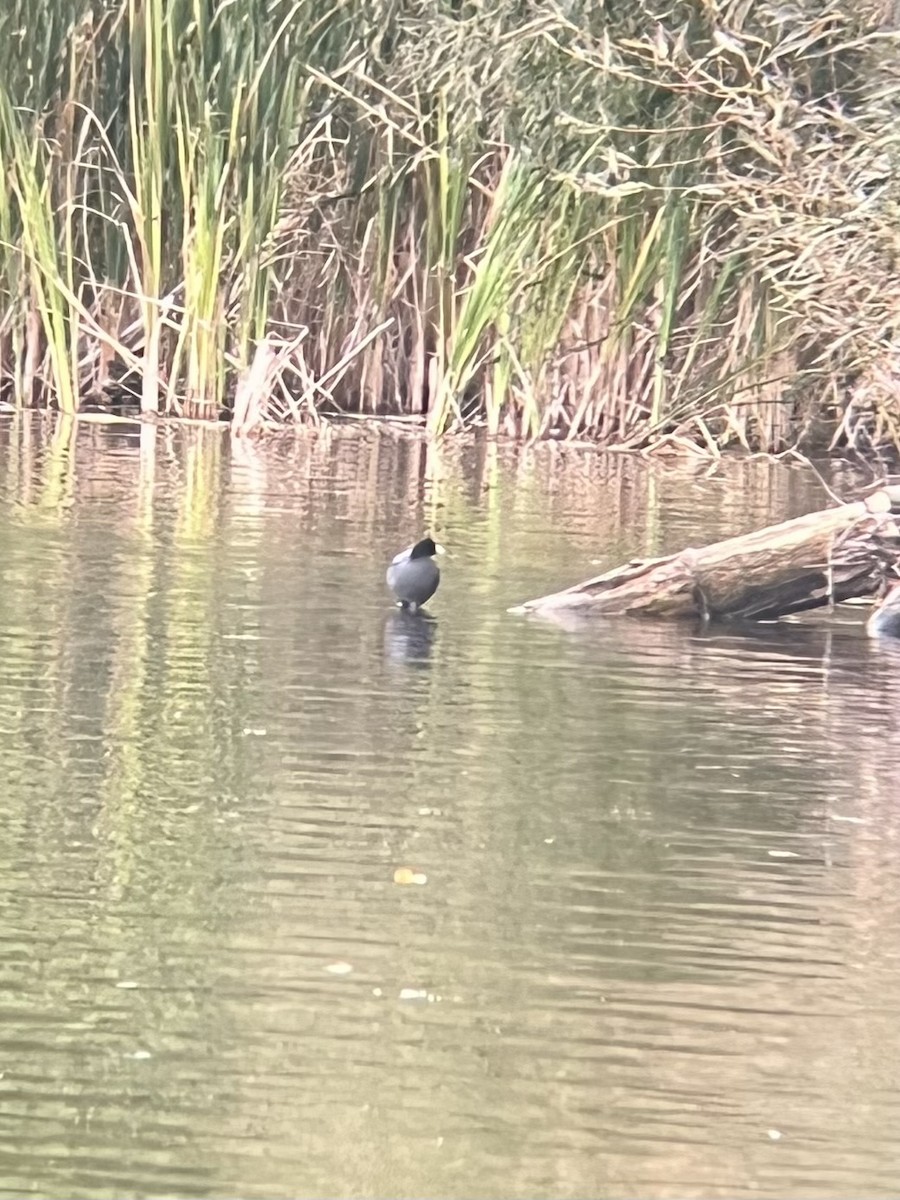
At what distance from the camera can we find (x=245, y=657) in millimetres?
8641

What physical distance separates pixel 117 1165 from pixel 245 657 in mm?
4692

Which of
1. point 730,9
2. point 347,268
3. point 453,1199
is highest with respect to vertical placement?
point 730,9

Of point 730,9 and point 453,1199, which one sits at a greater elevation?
point 730,9

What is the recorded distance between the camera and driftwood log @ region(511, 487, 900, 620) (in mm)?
10023

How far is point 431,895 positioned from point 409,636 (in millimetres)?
3776

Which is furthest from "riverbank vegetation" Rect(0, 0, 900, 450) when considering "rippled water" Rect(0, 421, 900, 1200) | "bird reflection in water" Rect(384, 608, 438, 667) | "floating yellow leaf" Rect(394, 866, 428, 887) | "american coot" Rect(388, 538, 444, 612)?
"floating yellow leaf" Rect(394, 866, 428, 887)

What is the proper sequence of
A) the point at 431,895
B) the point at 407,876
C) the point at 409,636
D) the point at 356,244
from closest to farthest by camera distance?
the point at 431,895 → the point at 407,876 → the point at 409,636 → the point at 356,244

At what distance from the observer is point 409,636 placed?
941 centimetres

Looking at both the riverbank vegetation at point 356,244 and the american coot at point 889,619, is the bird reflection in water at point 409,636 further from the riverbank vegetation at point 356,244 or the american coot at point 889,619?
the riverbank vegetation at point 356,244

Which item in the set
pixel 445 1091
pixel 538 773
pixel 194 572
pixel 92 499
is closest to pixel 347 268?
pixel 92 499

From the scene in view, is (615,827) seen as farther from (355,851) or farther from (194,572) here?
(194,572)

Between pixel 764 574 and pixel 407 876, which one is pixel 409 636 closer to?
pixel 764 574

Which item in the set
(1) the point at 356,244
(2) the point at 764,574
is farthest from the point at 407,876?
(1) the point at 356,244

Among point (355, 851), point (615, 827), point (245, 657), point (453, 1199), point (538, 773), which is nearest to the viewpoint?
point (453, 1199)
